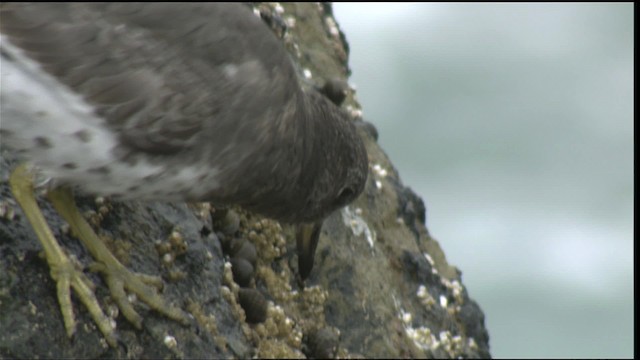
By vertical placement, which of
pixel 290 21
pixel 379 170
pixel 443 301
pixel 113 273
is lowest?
pixel 113 273

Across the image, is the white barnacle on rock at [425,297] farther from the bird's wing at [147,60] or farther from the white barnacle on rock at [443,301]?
the bird's wing at [147,60]

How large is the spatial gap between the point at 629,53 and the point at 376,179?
680 centimetres

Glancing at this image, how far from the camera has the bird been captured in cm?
443

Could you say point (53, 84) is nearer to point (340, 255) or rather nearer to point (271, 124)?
point (271, 124)

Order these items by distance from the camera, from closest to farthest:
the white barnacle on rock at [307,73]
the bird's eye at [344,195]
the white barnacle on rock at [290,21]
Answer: the bird's eye at [344,195]
the white barnacle on rock at [307,73]
the white barnacle on rock at [290,21]

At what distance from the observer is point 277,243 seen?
6320mm

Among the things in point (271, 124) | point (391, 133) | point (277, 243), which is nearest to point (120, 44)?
point (271, 124)

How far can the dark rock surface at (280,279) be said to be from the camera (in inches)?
183

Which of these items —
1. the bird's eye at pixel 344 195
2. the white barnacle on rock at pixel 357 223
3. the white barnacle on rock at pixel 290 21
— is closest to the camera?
the bird's eye at pixel 344 195

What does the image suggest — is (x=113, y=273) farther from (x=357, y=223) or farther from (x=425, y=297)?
(x=425, y=297)

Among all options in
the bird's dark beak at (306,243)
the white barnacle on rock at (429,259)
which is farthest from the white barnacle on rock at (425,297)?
the bird's dark beak at (306,243)

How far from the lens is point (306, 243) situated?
620 cm

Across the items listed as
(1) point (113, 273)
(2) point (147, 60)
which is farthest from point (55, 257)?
(2) point (147, 60)

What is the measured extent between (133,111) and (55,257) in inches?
24.9
